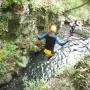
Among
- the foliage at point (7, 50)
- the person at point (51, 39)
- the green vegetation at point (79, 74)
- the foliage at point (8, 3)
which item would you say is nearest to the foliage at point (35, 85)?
the green vegetation at point (79, 74)

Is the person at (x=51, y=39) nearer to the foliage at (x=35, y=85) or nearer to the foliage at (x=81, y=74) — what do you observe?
the foliage at (x=35, y=85)

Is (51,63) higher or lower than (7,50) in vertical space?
lower

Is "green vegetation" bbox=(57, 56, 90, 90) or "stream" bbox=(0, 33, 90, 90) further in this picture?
"stream" bbox=(0, 33, 90, 90)

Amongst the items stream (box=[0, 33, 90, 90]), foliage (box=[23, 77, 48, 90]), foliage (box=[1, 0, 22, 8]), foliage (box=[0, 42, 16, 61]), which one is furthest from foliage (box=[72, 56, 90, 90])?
foliage (box=[1, 0, 22, 8])

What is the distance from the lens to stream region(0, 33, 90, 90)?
976 centimetres

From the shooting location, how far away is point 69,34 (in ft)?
42.2

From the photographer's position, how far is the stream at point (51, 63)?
976 cm

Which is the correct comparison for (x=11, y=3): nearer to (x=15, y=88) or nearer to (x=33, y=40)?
(x=33, y=40)

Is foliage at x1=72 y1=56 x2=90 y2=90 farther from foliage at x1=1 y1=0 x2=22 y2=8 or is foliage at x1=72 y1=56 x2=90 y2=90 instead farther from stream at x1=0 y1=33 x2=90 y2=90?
foliage at x1=1 y1=0 x2=22 y2=8

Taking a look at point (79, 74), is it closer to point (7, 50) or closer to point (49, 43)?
point (49, 43)

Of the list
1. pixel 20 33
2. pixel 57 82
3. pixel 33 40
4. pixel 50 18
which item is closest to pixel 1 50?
pixel 20 33

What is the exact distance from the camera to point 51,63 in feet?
35.3

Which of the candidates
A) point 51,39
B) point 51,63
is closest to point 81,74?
point 51,39

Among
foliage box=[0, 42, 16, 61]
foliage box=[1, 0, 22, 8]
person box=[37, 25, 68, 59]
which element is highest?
foliage box=[1, 0, 22, 8]
